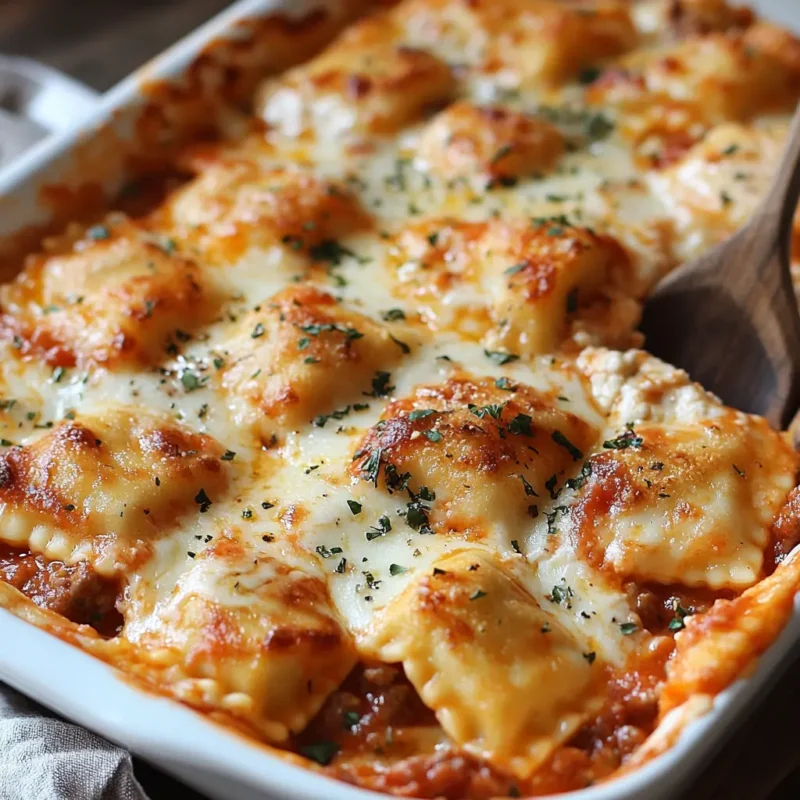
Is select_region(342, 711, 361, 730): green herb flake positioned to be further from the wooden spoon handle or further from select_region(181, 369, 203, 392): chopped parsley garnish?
A: the wooden spoon handle

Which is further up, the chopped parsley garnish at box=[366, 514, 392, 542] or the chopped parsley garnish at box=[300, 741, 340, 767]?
the chopped parsley garnish at box=[366, 514, 392, 542]

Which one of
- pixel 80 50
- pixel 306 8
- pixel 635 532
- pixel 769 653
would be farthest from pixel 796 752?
pixel 80 50

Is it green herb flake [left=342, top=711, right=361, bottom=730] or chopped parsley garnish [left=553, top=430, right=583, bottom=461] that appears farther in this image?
chopped parsley garnish [left=553, top=430, right=583, bottom=461]

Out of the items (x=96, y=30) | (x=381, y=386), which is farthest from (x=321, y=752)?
(x=96, y=30)

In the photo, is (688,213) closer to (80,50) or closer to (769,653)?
(769,653)

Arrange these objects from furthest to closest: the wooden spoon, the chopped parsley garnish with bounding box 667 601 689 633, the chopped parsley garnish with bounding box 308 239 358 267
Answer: the chopped parsley garnish with bounding box 308 239 358 267 → the wooden spoon → the chopped parsley garnish with bounding box 667 601 689 633

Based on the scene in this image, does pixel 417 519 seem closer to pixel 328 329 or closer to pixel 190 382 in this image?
pixel 328 329

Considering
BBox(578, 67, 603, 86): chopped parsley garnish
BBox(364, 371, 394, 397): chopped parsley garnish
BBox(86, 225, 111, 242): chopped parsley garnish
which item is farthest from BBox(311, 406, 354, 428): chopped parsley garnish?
BBox(578, 67, 603, 86): chopped parsley garnish

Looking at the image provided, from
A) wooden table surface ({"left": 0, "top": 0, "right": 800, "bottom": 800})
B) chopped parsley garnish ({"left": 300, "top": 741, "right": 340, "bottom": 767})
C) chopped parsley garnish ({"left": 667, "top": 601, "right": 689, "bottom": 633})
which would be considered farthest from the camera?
wooden table surface ({"left": 0, "top": 0, "right": 800, "bottom": 800})
